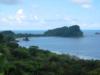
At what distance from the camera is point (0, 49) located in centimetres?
4700

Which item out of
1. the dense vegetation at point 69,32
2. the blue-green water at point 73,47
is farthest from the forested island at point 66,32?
the blue-green water at point 73,47

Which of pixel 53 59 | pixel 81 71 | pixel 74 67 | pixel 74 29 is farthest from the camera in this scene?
pixel 74 29

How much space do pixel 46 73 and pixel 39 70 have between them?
273cm

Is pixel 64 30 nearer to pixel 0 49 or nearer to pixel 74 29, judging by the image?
pixel 74 29

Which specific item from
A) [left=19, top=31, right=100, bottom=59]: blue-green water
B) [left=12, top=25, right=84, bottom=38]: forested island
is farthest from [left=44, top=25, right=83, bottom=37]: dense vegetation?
[left=19, top=31, right=100, bottom=59]: blue-green water

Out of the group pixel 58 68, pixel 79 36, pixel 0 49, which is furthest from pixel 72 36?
pixel 58 68

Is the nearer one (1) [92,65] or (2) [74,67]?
(2) [74,67]

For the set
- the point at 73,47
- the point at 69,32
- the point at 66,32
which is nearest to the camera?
the point at 73,47

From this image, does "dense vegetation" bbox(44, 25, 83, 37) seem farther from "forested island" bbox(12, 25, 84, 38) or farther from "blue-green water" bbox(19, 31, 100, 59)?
"blue-green water" bbox(19, 31, 100, 59)

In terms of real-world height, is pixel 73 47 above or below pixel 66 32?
below

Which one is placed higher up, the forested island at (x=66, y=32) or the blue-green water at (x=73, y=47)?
the forested island at (x=66, y=32)

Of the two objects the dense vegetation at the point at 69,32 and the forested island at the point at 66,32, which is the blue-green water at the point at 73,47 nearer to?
the dense vegetation at the point at 69,32

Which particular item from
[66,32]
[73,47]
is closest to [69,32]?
[66,32]

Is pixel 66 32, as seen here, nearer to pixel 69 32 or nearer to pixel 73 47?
pixel 69 32
